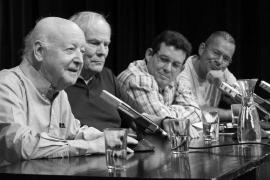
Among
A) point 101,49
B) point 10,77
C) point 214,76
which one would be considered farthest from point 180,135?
point 214,76

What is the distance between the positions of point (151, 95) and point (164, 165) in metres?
1.60

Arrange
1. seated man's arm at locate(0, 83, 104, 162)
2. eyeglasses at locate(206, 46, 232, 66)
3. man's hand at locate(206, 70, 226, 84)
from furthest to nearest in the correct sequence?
eyeglasses at locate(206, 46, 232, 66) → man's hand at locate(206, 70, 226, 84) → seated man's arm at locate(0, 83, 104, 162)

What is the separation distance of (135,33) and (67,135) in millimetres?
3348

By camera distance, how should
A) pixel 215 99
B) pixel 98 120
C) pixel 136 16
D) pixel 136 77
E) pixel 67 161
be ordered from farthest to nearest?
pixel 136 16, pixel 215 99, pixel 136 77, pixel 98 120, pixel 67 161

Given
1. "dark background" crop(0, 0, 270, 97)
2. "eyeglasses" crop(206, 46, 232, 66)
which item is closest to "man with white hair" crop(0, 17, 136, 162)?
"eyeglasses" crop(206, 46, 232, 66)

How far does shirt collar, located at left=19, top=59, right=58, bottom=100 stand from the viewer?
1984mm

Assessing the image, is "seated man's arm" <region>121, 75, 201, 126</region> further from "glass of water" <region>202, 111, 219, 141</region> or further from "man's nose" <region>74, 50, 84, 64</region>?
"man's nose" <region>74, 50, 84, 64</region>

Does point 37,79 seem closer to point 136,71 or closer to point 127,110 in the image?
point 127,110

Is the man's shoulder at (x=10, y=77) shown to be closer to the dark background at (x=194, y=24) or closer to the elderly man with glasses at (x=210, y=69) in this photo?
the elderly man with glasses at (x=210, y=69)

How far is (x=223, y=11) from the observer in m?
5.43

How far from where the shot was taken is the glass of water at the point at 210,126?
2.29 m

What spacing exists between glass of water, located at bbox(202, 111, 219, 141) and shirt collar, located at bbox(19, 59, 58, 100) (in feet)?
2.31

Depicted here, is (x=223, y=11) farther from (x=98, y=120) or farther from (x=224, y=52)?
(x=98, y=120)

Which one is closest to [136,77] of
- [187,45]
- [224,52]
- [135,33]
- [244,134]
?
[187,45]
